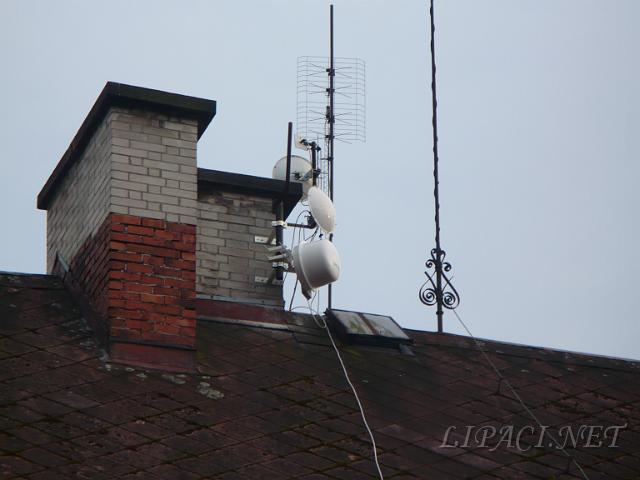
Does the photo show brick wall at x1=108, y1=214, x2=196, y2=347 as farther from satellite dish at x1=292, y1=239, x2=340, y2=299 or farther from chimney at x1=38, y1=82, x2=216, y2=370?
satellite dish at x1=292, y1=239, x2=340, y2=299

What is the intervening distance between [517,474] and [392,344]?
245 cm

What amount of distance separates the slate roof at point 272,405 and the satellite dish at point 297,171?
8.07ft

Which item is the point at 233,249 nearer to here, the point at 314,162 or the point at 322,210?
the point at 322,210

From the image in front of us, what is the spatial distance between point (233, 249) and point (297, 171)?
65.7 inches

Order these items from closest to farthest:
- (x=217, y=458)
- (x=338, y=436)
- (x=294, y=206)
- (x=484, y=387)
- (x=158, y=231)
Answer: (x=217, y=458), (x=338, y=436), (x=158, y=231), (x=484, y=387), (x=294, y=206)

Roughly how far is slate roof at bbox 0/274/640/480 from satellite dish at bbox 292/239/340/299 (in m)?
0.41

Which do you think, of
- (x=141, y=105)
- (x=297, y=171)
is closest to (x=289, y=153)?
(x=297, y=171)

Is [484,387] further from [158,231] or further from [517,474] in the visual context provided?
[158,231]

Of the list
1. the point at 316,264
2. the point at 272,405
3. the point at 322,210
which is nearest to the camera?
the point at 272,405

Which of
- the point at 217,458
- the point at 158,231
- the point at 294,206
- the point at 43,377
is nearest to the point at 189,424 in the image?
the point at 217,458

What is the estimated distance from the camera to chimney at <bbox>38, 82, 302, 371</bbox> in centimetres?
1195

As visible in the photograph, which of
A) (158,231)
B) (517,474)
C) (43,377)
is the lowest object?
(517,474)

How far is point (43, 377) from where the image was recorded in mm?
10992

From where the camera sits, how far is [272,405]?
1151 centimetres
